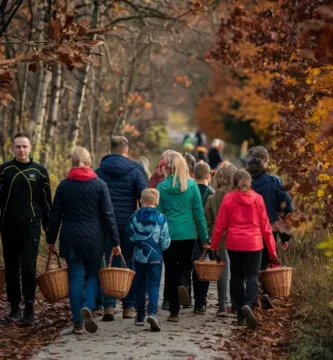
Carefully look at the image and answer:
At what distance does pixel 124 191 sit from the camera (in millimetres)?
9961

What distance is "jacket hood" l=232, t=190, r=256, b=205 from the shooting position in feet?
31.5

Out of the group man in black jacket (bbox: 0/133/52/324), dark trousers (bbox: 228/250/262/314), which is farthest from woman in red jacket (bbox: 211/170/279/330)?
man in black jacket (bbox: 0/133/52/324)

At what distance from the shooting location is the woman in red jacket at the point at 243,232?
9586 millimetres

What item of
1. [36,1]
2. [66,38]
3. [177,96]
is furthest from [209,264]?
[177,96]

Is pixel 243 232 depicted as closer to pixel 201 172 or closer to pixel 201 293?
pixel 201 293

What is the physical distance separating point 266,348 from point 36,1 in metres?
9.12

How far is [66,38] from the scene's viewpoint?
8.66 metres

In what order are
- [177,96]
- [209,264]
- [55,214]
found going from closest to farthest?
[55,214] < [209,264] < [177,96]

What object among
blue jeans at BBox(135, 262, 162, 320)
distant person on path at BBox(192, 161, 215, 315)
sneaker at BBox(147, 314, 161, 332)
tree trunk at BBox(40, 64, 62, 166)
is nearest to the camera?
sneaker at BBox(147, 314, 161, 332)

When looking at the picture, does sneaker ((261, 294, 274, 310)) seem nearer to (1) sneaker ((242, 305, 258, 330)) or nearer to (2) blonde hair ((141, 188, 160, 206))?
(1) sneaker ((242, 305, 258, 330))

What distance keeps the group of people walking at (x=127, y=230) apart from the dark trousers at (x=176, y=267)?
0.01m

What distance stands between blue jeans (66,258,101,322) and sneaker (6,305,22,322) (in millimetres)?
889

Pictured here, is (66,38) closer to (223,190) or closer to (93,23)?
(223,190)

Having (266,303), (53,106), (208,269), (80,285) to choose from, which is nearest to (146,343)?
(80,285)
